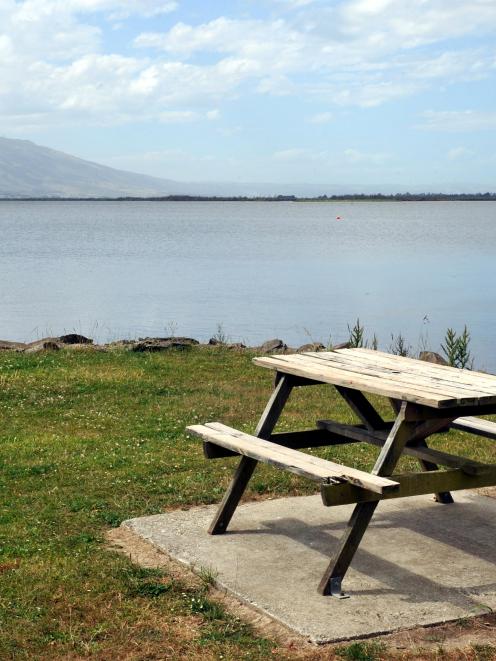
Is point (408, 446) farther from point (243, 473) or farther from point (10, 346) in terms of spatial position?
point (10, 346)

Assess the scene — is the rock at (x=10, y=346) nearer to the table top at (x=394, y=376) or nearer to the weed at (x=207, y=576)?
the table top at (x=394, y=376)

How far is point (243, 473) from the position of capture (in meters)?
6.27

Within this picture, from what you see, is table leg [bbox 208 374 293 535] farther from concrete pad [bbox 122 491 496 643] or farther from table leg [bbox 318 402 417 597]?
table leg [bbox 318 402 417 597]

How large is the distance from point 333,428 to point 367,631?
73.0 inches

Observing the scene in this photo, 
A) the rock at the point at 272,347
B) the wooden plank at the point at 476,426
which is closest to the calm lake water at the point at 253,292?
the rock at the point at 272,347

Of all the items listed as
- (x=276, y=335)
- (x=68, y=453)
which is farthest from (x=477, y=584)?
(x=276, y=335)

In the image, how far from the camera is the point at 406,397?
514 centimetres

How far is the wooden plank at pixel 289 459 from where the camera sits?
507 cm

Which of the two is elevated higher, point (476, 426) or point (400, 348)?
point (476, 426)

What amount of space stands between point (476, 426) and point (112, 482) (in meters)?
2.61

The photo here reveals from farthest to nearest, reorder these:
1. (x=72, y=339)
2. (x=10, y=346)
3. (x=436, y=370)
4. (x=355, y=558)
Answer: (x=72, y=339) < (x=10, y=346) < (x=436, y=370) < (x=355, y=558)

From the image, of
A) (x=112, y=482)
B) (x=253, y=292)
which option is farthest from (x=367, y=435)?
(x=253, y=292)

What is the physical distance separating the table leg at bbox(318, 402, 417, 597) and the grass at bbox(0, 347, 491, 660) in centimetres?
58

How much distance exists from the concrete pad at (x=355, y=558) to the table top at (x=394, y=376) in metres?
0.99
